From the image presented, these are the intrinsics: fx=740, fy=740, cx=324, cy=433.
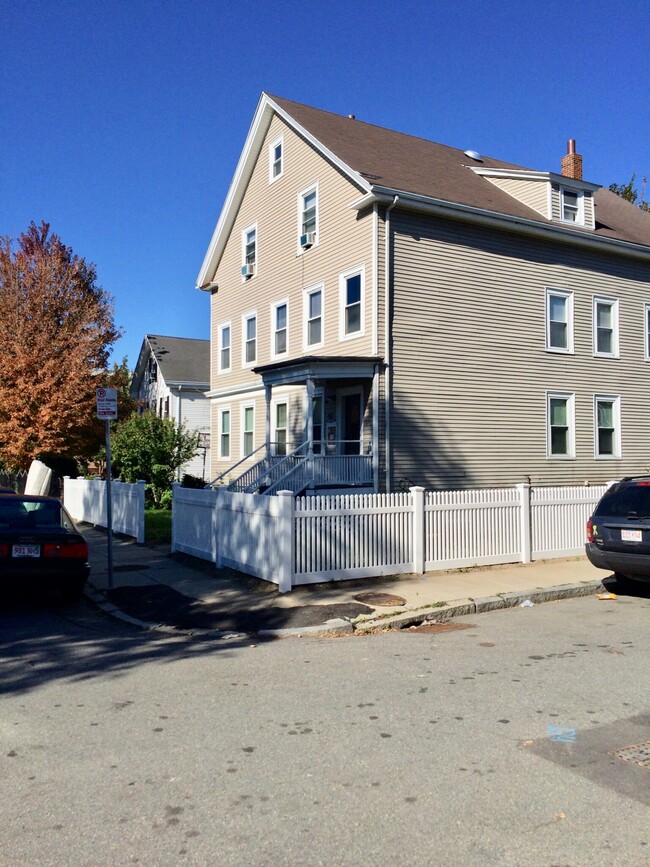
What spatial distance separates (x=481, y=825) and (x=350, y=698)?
2239 mm

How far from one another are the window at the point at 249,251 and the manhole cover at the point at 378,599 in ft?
48.7

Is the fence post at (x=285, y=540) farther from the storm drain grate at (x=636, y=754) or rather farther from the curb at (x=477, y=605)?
the storm drain grate at (x=636, y=754)

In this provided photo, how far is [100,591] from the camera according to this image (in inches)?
435

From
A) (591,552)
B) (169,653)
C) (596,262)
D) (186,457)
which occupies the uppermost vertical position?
(596,262)

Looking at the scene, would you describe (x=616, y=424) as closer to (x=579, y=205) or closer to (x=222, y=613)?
(x=579, y=205)

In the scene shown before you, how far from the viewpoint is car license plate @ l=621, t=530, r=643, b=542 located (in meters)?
9.87

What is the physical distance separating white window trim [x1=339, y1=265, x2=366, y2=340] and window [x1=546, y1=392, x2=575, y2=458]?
6.19 meters

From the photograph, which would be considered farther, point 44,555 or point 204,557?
point 204,557

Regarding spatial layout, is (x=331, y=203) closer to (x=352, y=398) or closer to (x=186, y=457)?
(x=352, y=398)

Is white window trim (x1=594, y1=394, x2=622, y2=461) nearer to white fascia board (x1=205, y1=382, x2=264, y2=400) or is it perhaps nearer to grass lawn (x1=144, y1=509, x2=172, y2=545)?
white fascia board (x1=205, y1=382, x2=264, y2=400)

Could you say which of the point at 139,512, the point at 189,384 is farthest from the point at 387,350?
the point at 189,384

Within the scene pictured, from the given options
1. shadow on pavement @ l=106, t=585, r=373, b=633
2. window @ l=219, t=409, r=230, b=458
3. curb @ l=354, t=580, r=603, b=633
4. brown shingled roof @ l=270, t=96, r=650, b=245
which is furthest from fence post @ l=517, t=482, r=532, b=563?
window @ l=219, t=409, r=230, b=458

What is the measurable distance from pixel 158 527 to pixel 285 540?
9265 millimetres

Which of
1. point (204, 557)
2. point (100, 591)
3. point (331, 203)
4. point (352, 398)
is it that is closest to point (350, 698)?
point (100, 591)
